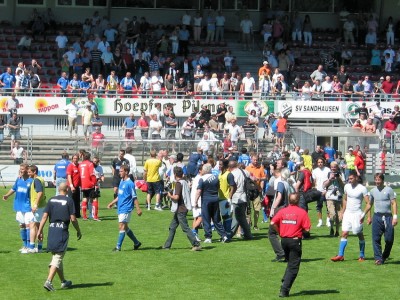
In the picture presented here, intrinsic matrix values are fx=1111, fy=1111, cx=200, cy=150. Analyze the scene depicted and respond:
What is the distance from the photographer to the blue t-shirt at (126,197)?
21.9m

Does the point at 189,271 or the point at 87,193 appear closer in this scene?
the point at 189,271

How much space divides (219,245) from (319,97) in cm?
2124

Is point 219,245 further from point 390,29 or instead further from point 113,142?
point 390,29

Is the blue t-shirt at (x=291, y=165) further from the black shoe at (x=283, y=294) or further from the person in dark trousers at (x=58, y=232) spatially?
the person in dark trousers at (x=58, y=232)

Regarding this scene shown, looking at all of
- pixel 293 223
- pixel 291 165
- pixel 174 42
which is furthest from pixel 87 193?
pixel 174 42

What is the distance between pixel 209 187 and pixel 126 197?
79.2 inches

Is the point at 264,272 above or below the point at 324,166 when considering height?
below

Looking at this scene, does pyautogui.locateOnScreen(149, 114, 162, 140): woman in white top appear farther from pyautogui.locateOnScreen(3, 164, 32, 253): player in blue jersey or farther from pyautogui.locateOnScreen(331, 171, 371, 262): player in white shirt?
pyautogui.locateOnScreen(331, 171, 371, 262): player in white shirt

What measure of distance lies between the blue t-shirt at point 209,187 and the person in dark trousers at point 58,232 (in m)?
5.12

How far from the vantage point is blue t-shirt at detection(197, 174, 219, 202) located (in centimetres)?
2305

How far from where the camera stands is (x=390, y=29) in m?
50.5

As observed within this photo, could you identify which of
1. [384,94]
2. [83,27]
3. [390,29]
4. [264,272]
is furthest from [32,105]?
[264,272]

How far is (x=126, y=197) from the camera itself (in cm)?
2195

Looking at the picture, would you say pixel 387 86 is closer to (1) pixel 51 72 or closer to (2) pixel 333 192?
(1) pixel 51 72
